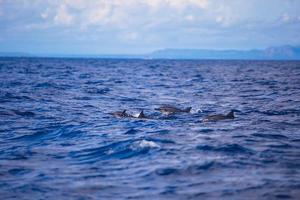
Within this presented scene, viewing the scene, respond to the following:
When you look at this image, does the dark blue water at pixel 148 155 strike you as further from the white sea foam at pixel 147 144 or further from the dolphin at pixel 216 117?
the dolphin at pixel 216 117

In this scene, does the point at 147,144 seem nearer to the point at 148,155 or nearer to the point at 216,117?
the point at 148,155

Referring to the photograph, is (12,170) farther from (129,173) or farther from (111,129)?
(111,129)

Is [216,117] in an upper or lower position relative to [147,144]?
upper

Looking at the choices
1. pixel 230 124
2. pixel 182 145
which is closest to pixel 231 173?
pixel 182 145

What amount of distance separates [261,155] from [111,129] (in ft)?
25.2

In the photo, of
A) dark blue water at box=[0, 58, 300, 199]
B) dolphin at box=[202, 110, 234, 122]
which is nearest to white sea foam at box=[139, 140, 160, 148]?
dark blue water at box=[0, 58, 300, 199]

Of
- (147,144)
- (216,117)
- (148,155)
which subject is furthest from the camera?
(216,117)

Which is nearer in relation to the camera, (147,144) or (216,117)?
(147,144)

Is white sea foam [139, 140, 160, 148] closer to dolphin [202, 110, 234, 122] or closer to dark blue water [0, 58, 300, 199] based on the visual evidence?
dark blue water [0, 58, 300, 199]

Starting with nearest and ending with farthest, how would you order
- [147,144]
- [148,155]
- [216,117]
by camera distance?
[148,155] → [147,144] → [216,117]

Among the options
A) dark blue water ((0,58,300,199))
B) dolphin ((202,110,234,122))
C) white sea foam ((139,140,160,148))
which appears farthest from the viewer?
dolphin ((202,110,234,122))

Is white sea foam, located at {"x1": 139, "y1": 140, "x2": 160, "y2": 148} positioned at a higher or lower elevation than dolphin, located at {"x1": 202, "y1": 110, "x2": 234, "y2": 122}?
lower

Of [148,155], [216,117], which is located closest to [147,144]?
[148,155]

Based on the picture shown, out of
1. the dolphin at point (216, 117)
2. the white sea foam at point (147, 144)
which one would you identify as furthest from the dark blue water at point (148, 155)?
the dolphin at point (216, 117)
